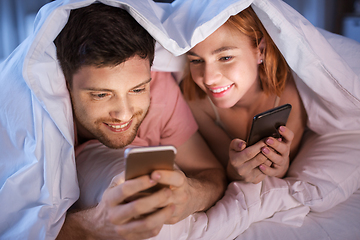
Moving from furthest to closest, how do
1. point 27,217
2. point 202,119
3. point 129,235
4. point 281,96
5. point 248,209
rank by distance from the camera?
point 202,119, point 281,96, point 248,209, point 27,217, point 129,235

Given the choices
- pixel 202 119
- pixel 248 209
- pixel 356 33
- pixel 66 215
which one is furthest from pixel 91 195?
pixel 356 33

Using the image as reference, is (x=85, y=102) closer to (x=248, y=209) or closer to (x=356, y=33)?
(x=248, y=209)

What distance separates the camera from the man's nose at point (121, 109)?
92cm

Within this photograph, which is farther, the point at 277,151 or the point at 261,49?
the point at 261,49

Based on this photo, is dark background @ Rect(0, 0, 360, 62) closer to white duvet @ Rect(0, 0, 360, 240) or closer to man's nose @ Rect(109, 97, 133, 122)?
white duvet @ Rect(0, 0, 360, 240)

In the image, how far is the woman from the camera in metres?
0.96

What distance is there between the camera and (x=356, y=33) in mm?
2604

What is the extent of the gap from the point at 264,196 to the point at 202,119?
0.51 metres

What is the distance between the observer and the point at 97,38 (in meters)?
0.83

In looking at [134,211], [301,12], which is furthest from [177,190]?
[301,12]

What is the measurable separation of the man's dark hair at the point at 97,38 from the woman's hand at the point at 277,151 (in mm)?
512

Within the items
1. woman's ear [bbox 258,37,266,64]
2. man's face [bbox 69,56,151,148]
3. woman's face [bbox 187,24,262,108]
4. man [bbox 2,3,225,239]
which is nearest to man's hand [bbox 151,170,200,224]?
man [bbox 2,3,225,239]

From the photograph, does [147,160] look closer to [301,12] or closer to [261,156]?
[261,156]

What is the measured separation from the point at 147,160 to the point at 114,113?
34 centimetres
